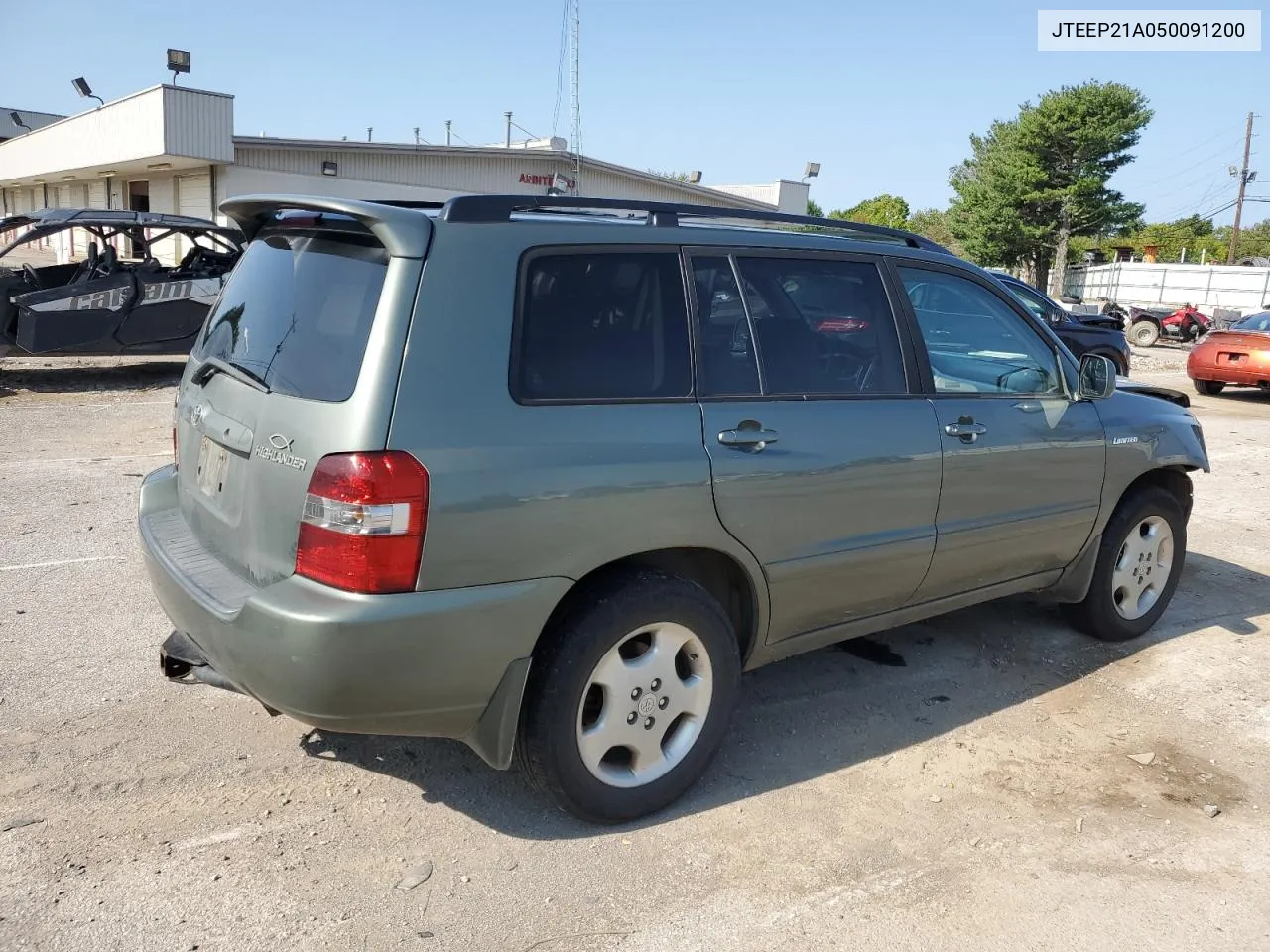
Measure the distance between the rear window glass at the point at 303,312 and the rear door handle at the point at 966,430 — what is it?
217cm

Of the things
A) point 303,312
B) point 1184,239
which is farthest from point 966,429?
point 1184,239

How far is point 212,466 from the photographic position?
3.19 m

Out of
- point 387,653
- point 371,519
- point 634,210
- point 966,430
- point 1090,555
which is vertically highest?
point 634,210

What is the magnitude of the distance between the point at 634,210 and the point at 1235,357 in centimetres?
1523

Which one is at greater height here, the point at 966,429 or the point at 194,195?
the point at 194,195

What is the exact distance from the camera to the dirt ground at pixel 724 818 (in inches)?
109

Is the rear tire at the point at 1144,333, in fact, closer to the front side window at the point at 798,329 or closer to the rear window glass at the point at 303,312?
the front side window at the point at 798,329

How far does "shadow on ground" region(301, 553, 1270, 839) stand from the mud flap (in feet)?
30.8

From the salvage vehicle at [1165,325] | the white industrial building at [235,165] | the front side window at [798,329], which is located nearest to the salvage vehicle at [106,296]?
the white industrial building at [235,165]

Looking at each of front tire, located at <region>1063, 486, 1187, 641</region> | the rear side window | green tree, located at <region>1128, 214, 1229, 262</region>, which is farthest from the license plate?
green tree, located at <region>1128, 214, 1229, 262</region>

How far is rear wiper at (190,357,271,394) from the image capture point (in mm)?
3029

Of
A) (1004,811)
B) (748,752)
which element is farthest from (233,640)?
(1004,811)

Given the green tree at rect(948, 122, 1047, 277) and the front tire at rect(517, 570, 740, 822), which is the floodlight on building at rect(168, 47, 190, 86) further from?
the green tree at rect(948, 122, 1047, 277)

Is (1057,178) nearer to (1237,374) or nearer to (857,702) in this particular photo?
(1237,374)
